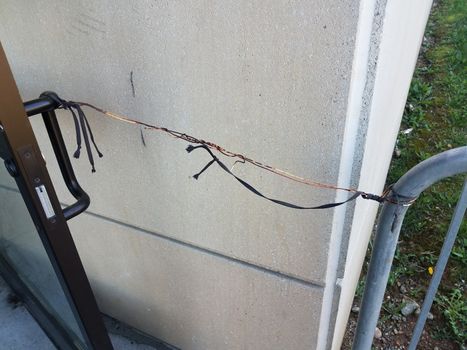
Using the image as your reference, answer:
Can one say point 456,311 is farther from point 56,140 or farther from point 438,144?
point 56,140

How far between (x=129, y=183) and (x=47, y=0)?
0.81 metres

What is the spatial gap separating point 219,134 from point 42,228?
660mm

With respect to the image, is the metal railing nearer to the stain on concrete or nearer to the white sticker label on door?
the white sticker label on door

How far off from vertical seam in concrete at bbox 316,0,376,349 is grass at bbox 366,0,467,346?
131 cm

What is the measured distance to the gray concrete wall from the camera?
1.18 metres

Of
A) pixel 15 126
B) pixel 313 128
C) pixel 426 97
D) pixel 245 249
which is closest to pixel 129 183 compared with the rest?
pixel 245 249

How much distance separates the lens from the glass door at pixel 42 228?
104cm

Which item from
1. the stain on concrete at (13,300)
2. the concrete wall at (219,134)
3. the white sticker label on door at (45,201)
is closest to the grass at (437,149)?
the concrete wall at (219,134)

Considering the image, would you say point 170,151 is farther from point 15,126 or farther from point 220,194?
point 15,126

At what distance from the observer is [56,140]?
55.2 inches

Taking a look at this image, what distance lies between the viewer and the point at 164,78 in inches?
55.5

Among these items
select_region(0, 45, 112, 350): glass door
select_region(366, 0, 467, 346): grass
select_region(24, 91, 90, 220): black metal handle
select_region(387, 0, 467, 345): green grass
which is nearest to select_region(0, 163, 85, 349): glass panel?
select_region(0, 45, 112, 350): glass door

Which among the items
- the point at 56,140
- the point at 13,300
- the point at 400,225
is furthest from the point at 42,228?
the point at 13,300

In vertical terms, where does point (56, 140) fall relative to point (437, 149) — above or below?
above
